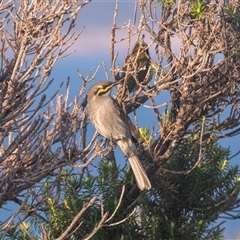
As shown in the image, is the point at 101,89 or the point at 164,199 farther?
the point at 101,89

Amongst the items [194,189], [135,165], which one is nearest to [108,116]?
[135,165]

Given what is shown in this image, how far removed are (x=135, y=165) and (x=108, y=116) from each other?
78 centimetres

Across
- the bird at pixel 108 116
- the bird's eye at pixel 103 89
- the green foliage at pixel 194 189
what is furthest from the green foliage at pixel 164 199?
the bird's eye at pixel 103 89

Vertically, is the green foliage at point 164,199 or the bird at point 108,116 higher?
the bird at point 108,116

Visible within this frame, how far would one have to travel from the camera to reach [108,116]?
555cm

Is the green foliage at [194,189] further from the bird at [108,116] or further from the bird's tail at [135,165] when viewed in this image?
the bird at [108,116]

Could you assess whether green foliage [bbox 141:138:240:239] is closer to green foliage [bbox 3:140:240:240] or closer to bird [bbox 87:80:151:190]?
green foliage [bbox 3:140:240:240]

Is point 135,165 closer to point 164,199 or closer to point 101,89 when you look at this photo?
point 164,199

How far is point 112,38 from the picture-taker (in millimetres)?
4824

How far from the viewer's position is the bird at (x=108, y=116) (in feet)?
17.7

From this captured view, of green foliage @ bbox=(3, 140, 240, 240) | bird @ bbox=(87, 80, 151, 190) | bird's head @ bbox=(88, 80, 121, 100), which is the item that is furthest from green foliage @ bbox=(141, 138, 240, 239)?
bird's head @ bbox=(88, 80, 121, 100)

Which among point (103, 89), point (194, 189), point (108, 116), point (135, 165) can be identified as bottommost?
point (194, 189)

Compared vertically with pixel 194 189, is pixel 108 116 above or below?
above

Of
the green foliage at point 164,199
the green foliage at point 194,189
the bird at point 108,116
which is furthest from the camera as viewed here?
the bird at point 108,116
